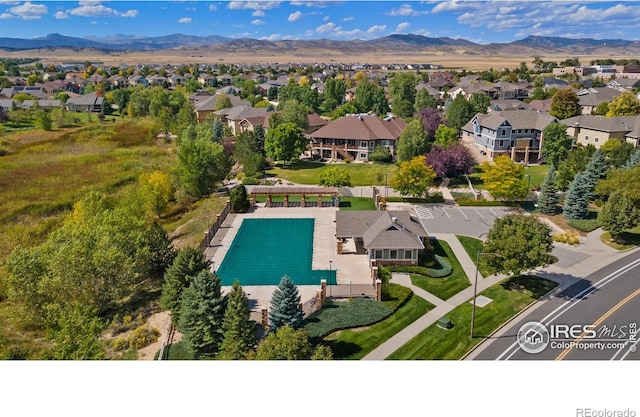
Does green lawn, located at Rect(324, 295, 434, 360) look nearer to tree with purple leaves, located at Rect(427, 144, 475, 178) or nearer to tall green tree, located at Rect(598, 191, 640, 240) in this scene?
tall green tree, located at Rect(598, 191, 640, 240)

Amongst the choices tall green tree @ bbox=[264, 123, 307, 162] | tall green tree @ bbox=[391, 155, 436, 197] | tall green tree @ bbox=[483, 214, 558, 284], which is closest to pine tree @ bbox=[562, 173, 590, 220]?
tall green tree @ bbox=[391, 155, 436, 197]

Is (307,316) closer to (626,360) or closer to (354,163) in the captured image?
(626,360)

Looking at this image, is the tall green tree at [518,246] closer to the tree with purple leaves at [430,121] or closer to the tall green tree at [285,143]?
the tall green tree at [285,143]

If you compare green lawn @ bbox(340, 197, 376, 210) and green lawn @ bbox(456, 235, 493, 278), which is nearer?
green lawn @ bbox(456, 235, 493, 278)

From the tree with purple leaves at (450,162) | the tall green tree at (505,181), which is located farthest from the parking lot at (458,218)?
the tree with purple leaves at (450,162)

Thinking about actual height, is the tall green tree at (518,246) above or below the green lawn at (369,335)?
above
